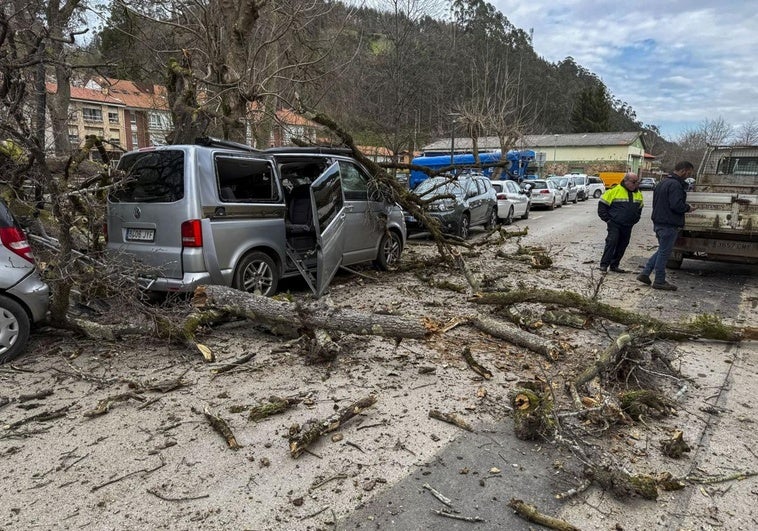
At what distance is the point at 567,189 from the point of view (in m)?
29.0

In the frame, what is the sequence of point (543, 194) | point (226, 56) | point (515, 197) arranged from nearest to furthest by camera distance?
point (226, 56), point (515, 197), point (543, 194)

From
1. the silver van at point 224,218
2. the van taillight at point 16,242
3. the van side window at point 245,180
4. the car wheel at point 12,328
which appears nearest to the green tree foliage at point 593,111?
the silver van at point 224,218

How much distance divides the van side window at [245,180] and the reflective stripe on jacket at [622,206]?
566cm

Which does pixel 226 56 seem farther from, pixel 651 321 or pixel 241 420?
pixel 651 321

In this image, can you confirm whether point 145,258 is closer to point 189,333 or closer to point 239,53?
point 189,333

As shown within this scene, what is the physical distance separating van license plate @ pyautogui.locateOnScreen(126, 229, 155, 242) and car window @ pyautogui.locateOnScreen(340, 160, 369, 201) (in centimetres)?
269

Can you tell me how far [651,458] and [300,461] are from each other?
2.23 metres

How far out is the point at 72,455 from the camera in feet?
10.00

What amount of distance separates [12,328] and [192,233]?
5.92 ft

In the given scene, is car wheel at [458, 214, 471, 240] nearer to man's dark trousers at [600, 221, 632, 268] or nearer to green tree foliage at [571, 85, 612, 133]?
man's dark trousers at [600, 221, 632, 268]

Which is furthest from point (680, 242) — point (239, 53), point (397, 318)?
point (239, 53)

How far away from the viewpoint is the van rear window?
5355 millimetres

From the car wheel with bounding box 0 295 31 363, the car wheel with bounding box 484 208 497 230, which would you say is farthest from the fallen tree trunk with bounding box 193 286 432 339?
the car wheel with bounding box 484 208 497 230

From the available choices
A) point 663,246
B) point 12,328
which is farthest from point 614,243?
point 12,328
